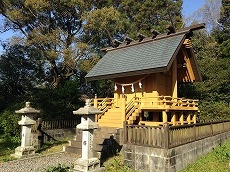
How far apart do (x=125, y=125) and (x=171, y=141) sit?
207 centimetres

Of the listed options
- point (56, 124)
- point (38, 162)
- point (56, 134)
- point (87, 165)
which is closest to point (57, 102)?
point (56, 124)

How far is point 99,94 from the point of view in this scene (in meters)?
26.6

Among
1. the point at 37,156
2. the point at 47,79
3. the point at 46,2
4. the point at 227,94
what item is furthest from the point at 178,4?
the point at 37,156

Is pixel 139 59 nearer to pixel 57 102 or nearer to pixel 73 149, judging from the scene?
pixel 73 149

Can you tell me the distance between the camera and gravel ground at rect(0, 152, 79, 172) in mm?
8852

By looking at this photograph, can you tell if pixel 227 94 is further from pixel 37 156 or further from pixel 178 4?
pixel 37 156

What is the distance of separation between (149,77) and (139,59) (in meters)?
1.39

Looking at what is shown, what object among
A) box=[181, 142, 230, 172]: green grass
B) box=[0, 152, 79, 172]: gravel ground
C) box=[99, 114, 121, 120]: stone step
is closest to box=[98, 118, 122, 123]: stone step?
box=[99, 114, 121, 120]: stone step

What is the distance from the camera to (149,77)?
14.6 m

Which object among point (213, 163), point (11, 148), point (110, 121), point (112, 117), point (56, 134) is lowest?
point (213, 163)

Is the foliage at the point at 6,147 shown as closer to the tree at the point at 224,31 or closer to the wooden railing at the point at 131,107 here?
the wooden railing at the point at 131,107

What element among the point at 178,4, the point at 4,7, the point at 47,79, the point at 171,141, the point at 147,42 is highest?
the point at 178,4

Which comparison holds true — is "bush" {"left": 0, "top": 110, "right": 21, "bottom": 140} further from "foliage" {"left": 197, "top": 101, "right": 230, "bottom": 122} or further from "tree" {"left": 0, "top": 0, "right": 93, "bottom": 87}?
"foliage" {"left": 197, "top": 101, "right": 230, "bottom": 122}

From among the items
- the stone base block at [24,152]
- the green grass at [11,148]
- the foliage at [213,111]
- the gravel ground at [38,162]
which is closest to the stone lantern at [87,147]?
the gravel ground at [38,162]
